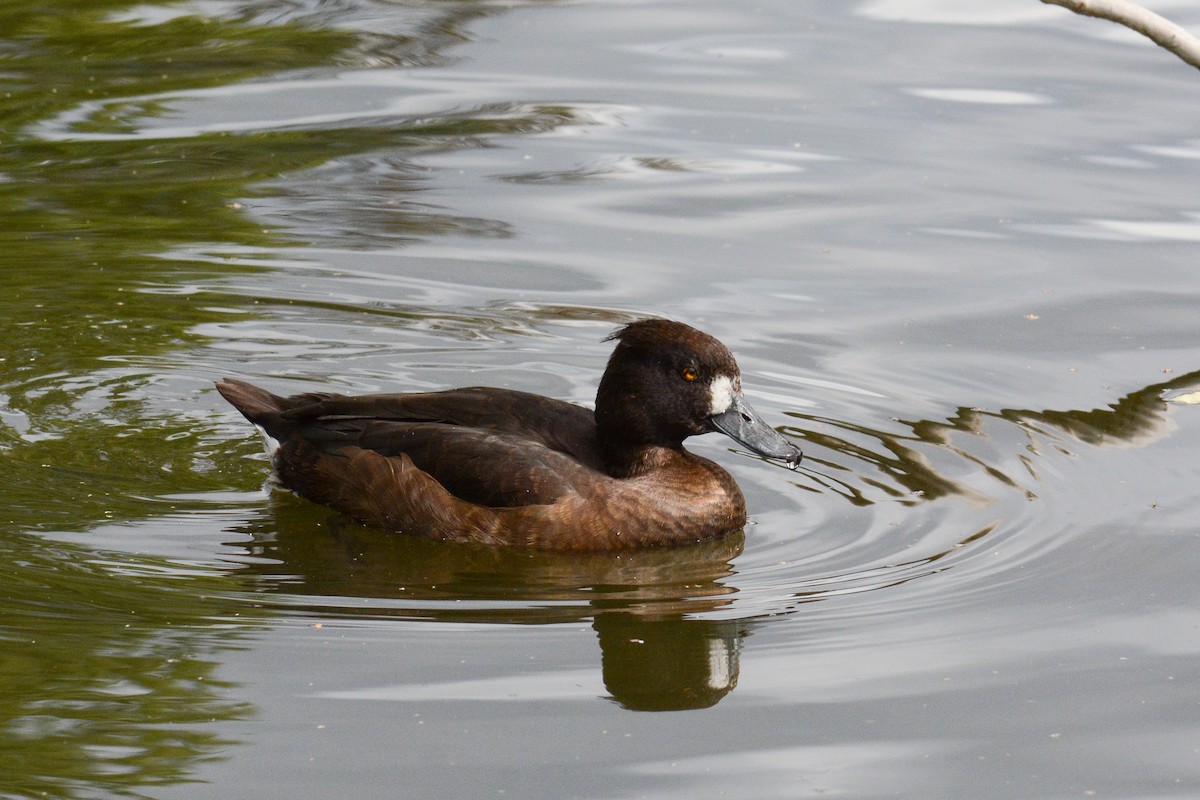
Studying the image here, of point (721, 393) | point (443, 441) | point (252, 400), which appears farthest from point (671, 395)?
point (252, 400)

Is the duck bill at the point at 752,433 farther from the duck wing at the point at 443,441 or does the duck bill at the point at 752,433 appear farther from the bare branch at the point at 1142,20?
the bare branch at the point at 1142,20

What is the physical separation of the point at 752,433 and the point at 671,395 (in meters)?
0.37

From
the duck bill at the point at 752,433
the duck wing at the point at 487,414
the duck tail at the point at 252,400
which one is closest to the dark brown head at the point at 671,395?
the duck bill at the point at 752,433

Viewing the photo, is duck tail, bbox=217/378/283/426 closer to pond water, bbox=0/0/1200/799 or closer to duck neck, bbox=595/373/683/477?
pond water, bbox=0/0/1200/799

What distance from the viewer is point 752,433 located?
7.67 meters

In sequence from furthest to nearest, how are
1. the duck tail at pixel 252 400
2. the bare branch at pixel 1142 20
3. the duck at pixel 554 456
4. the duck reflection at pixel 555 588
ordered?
the duck tail at pixel 252 400 → the duck at pixel 554 456 → the bare branch at pixel 1142 20 → the duck reflection at pixel 555 588

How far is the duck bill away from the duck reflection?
0.39m

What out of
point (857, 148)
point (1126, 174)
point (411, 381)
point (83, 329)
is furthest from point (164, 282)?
point (1126, 174)

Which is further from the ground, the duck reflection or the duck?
the duck

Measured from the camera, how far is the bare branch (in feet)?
23.2

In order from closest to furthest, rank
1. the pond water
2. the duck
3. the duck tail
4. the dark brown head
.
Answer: the pond water
the duck
the dark brown head
the duck tail

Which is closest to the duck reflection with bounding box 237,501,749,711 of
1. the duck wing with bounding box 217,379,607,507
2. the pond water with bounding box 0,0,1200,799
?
the pond water with bounding box 0,0,1200,799

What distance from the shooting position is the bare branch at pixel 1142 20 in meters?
7.07

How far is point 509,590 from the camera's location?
6.82 m
